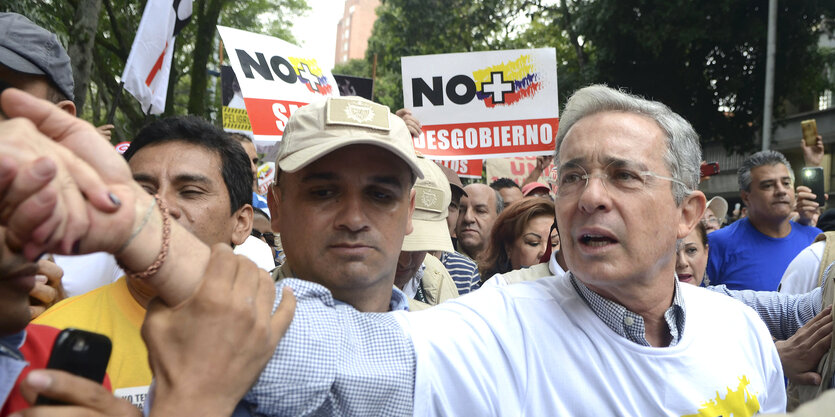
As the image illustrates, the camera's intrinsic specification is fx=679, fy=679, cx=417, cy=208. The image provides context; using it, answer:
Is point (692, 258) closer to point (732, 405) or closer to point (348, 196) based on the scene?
point (732, 405)

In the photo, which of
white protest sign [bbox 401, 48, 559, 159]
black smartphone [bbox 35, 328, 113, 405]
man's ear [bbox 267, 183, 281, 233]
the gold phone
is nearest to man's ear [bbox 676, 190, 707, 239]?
man's ear [bbox 267, 183, 281, 233]

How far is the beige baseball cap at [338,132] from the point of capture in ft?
6.41

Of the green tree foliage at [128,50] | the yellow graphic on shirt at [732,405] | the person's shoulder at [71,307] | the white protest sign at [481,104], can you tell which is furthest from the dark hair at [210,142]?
the green tree foliage at [128,50]

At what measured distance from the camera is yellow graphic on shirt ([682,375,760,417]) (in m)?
1.77

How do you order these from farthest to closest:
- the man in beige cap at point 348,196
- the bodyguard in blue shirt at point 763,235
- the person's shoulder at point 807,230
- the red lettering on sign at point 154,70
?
1. the red lettering on sign at point 154,70
2. the person's shoulder at point 807,230
3. the bodyguard in blue shirt at point 763,235
4. the man in beige cap at point 348,196

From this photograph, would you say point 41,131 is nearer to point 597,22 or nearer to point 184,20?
point 184,20

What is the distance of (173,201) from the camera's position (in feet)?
7.45

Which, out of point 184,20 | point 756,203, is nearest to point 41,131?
point 184,20

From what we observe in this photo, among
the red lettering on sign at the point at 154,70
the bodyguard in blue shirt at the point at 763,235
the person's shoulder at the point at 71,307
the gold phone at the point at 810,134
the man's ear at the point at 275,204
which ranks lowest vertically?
the bodyguard in blue shirt at the point at 763,235

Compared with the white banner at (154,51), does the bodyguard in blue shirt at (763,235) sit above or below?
below

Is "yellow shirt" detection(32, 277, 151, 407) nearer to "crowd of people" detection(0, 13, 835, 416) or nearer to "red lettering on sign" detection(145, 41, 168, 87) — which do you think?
"crowd of people" detection(0, 13, 835, 416)

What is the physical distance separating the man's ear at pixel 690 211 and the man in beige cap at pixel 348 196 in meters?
0.83

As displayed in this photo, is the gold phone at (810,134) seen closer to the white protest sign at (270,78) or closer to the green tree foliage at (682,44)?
the white protest sign at (270,78)

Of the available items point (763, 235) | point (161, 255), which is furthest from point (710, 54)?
point (161, 255)
